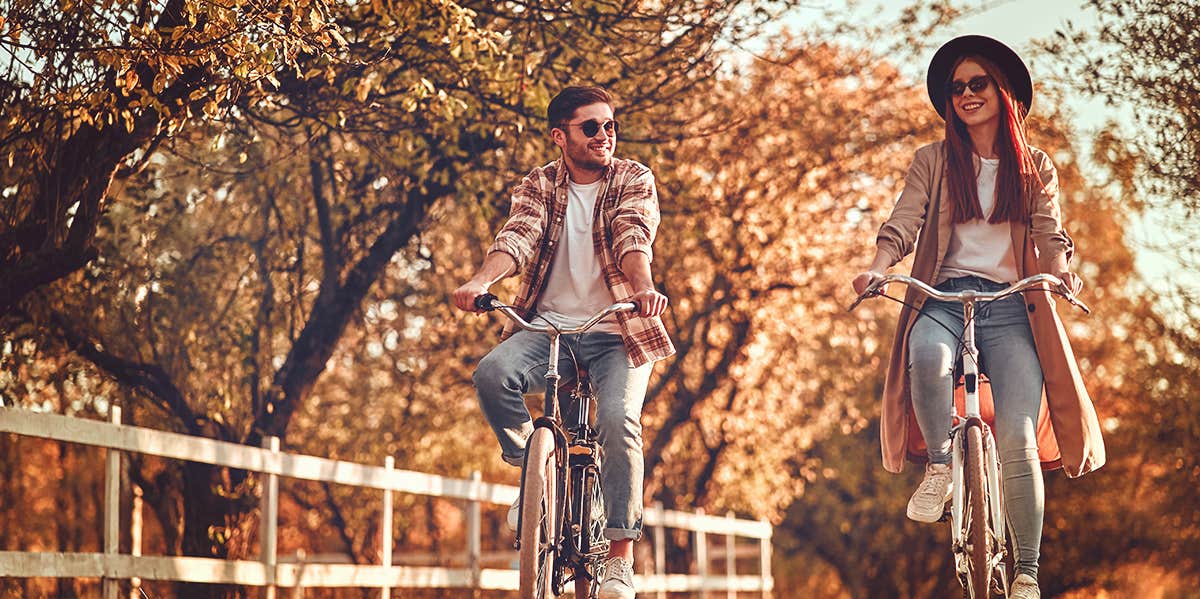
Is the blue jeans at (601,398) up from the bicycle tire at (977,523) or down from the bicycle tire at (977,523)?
up

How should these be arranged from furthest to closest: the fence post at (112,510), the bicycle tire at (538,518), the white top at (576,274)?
the fence post at (112,510) < the white top at (576,274) < the bicycle tire at (538,518)

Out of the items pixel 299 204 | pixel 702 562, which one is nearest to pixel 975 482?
pixel 299 204

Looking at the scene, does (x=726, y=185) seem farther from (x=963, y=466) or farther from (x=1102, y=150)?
(x=963, y=466)

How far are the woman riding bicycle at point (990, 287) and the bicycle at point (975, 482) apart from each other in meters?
0.12

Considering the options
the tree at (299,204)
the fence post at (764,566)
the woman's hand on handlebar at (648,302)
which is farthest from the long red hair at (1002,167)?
the fence post at (764,566)

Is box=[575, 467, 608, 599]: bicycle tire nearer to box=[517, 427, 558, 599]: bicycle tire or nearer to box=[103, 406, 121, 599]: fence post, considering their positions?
box=[517, 427, 558, 599]: bicycle tire

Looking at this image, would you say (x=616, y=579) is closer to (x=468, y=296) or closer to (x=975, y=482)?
(x=468, y=296)

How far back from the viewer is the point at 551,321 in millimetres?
5570

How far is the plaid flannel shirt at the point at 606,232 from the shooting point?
5738mm

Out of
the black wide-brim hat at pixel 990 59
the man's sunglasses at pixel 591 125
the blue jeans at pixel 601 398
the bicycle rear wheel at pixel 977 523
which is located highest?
the black wide-brim hat at pixel 990 59

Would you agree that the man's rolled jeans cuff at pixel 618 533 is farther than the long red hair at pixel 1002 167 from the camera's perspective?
No

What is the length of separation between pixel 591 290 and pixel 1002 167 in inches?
69.3

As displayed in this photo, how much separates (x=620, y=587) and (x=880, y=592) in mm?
27969

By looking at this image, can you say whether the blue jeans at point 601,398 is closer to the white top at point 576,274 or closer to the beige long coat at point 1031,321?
the white top at point 576,274
